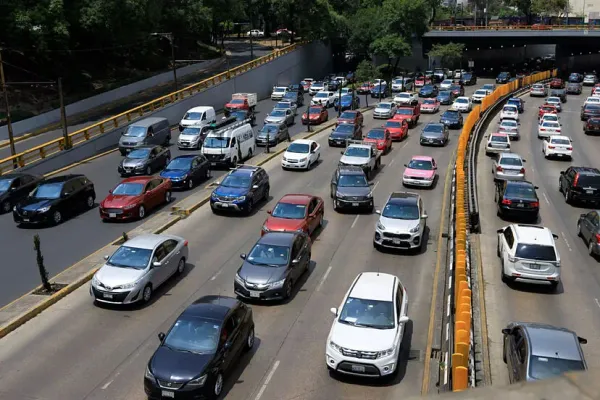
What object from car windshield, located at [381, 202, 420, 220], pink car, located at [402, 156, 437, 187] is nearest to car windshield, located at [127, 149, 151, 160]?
pink car, located at [402, 156, 437, 187]

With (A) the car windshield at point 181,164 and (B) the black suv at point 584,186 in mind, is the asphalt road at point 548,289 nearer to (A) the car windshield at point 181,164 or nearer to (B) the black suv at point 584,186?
(B) the black suv at point 584,186

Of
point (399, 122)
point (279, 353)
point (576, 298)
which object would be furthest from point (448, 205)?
point (399, 122)

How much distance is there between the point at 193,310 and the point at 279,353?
2.31 metres

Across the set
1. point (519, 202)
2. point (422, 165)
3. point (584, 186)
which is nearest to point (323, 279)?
point (519, 202)

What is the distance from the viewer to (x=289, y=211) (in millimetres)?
22922

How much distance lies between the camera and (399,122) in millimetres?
46844

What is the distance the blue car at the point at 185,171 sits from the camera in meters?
30.4

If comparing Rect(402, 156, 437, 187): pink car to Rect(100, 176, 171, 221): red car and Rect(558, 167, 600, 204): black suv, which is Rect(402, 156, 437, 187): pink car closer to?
Rect(558, 167, 600, 204): black suv

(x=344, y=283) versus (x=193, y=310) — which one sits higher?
(x=193, y=310)

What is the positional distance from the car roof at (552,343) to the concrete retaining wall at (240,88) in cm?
2853

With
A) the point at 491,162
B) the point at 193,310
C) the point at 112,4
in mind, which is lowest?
the point at 491,162

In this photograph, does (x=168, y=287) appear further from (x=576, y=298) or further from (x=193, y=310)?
(x=576, y=298)

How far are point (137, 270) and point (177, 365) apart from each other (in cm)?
583

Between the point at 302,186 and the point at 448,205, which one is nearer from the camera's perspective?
the point at 448,205
